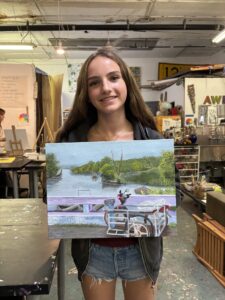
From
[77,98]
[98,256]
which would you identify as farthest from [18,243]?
[77,98]

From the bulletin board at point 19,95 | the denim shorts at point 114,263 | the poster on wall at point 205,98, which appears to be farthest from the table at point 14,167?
the poster on wall at point 205,98

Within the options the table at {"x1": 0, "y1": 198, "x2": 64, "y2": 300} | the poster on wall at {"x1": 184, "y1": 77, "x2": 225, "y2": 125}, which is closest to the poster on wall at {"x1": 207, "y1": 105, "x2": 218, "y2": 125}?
the poster on wall at {"x1": 184, "y1": 77, "x2": 225, "y2": 125}

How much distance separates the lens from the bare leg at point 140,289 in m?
1.06

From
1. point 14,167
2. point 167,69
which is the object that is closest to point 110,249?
point 14,167

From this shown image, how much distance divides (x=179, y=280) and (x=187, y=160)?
9.46ft

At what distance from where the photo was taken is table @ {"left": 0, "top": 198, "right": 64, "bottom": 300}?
3.13 feet

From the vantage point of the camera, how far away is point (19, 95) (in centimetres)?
574

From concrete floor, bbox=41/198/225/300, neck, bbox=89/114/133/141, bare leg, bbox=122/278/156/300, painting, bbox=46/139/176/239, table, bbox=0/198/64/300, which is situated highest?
neck, bbox=89/114/133/141

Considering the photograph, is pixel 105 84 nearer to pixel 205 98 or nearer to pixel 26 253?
pixel 26 253

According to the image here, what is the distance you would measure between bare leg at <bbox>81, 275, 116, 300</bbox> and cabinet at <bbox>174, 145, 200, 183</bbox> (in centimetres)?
413

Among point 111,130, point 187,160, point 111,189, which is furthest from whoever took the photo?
point 187,160

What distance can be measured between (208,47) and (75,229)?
27.3 feet

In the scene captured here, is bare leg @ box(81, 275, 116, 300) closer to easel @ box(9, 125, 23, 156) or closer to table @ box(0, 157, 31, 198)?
table @ box(0, 157, 31, 198)

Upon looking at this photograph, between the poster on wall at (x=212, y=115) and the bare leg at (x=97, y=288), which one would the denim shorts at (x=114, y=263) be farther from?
the poster on wall at (x=212, y=115)
